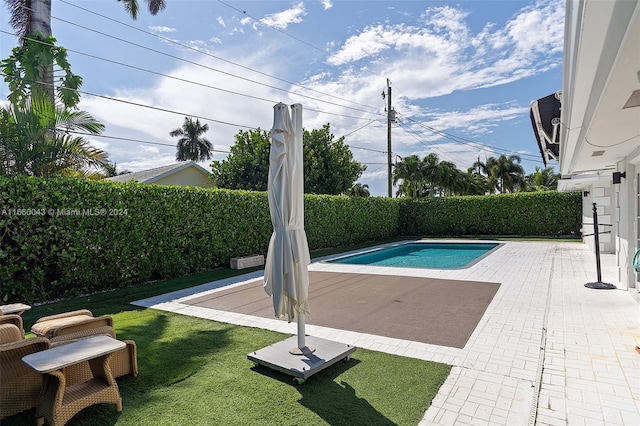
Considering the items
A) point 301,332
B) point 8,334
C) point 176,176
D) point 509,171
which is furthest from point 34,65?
point 509,171

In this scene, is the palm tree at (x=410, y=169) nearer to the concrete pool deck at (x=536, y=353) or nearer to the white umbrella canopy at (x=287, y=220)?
the concrete pool deck at (x=536, y=353)

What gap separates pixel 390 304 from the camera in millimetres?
7301

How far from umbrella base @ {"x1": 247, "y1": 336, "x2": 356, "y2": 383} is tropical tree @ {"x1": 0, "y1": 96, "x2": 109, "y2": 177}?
7.28 metres

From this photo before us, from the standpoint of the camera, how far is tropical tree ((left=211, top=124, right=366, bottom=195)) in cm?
2469

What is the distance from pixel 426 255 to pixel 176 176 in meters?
15.9

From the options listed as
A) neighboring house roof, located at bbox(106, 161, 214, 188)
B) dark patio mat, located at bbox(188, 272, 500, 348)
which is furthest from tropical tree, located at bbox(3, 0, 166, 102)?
neighboring house roof, located at bbox(106, 161, 214, 188)

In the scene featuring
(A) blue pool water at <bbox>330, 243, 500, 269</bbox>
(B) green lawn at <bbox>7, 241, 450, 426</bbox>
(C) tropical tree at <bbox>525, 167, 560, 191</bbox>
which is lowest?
(A) blue pool water at <bbox>330, 243, 500, 269</bbox>

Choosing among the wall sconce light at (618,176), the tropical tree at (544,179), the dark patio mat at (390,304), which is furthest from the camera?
the tropical tree at (544,179)

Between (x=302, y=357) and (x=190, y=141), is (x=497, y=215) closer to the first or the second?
(x=302, y=357)

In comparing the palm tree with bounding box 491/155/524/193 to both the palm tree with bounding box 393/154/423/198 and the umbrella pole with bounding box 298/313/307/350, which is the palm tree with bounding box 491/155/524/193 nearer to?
the palm tree with bounding box 393/154/423/198

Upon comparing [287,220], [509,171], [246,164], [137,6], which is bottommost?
[287,220]

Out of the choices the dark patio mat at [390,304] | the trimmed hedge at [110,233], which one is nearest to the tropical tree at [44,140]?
the trimmed hedge at [110,233]

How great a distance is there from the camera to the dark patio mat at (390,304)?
5750 mm

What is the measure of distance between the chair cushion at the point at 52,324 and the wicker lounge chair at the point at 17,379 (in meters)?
0.77
